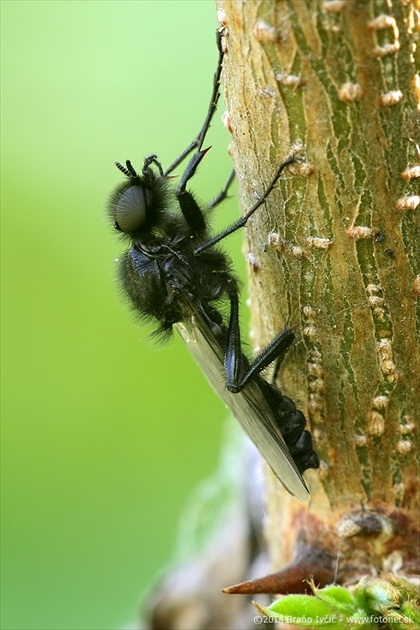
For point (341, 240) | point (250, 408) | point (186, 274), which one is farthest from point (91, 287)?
point (341, 240)

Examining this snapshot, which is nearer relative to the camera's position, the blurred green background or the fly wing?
the fly wing

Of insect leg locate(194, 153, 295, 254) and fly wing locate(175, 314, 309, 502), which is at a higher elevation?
insect leg locate(194, 153, 295, 254)

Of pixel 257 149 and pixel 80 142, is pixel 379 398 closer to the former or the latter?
pixel 257 149

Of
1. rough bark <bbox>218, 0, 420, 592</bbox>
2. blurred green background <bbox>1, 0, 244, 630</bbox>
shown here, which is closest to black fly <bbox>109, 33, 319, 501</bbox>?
rough bark <bbox>218, 0, 420, 592</bbox>

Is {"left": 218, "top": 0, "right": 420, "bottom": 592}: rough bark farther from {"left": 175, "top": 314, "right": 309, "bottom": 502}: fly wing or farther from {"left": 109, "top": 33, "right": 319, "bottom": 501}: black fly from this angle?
{"left": 109, "top": 33, "right": 319, "bottom": 501}: black fly

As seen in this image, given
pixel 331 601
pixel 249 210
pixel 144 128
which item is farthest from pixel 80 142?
pixel 331 601

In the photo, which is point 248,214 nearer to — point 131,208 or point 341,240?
point 341,240
